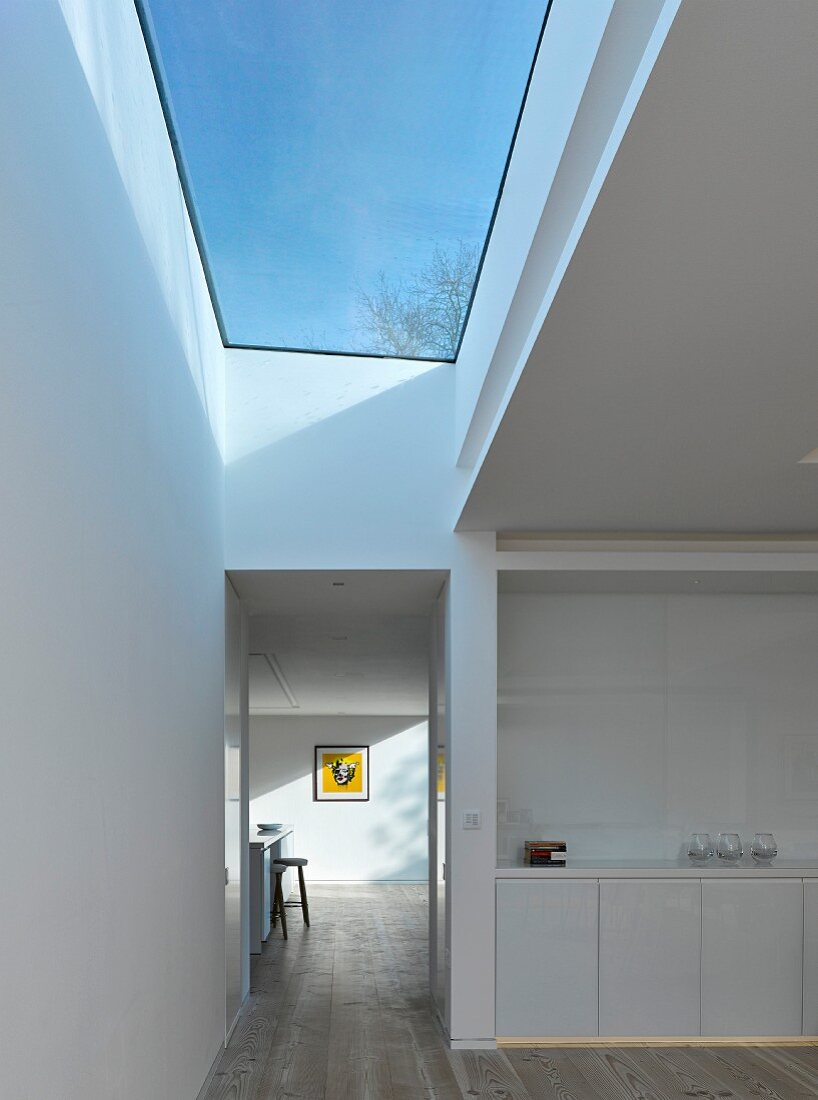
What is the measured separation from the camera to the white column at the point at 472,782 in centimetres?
577

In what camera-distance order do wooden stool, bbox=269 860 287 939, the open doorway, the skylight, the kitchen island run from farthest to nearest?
wooden stool, bbox=269 860 287 939 < the kitchen island < the open doorway < the skylight

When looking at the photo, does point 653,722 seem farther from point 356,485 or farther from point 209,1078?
point 209,1078

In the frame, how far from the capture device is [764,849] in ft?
20.5

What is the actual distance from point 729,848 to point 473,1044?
174cm

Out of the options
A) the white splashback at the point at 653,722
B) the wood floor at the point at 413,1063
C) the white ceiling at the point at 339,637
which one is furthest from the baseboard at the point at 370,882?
the white splashback at the point at 653,722

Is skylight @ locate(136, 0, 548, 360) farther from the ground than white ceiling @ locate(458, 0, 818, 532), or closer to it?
farther from the ground

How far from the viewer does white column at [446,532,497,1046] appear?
5.77 m

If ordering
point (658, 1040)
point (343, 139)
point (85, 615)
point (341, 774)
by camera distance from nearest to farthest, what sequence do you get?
1. point (85, 615)
2. point (343, 139)
3. point (658, 1040)
4. point (341, 774)

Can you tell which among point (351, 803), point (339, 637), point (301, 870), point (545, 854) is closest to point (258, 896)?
point (301, 870)

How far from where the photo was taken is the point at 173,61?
3.67 metres

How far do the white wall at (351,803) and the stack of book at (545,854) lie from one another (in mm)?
9469

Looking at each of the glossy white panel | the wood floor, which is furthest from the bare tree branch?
the wood floor

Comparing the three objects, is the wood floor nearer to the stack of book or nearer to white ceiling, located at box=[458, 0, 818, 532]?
the stack of book

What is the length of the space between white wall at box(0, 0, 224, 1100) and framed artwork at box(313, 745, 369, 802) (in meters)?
11.2
